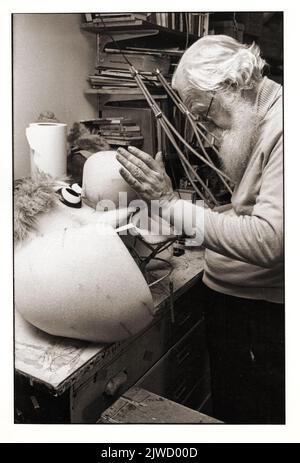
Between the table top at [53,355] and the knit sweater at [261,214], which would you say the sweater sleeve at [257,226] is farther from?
the table top at [53,355]

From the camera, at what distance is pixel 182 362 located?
59.4 inches

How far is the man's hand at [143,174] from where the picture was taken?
1.01 m

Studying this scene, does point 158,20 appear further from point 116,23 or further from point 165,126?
point 165,126

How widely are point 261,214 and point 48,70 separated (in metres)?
0.72

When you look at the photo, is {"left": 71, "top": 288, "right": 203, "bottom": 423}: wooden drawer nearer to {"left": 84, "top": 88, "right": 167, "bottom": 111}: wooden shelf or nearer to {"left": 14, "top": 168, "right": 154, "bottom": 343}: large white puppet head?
{"left": 14, "top": 168, "right": 154, "bottom": 343}: large white puppet head

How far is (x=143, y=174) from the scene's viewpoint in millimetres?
1015

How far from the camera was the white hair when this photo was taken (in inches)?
39.8

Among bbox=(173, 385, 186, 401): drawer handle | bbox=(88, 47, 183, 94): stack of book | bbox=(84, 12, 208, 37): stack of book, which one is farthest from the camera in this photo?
bbox=(173, 385, 186, 401): drawer handle

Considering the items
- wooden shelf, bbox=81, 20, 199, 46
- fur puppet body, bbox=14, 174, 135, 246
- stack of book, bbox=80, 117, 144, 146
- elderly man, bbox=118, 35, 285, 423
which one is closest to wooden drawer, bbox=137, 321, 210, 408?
elderly man, bbox=118, 35, 285, 423

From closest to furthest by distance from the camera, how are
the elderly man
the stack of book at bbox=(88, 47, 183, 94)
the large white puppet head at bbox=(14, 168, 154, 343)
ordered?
the large white puppet head at bbox=(14, 168, 154, 343), the elderly man, the stack of book at bbox=(88, 47, 183, 94)

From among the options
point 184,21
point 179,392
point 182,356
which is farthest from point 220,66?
point 179,392

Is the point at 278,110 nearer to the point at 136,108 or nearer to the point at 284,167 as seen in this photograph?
the point at 284,167
